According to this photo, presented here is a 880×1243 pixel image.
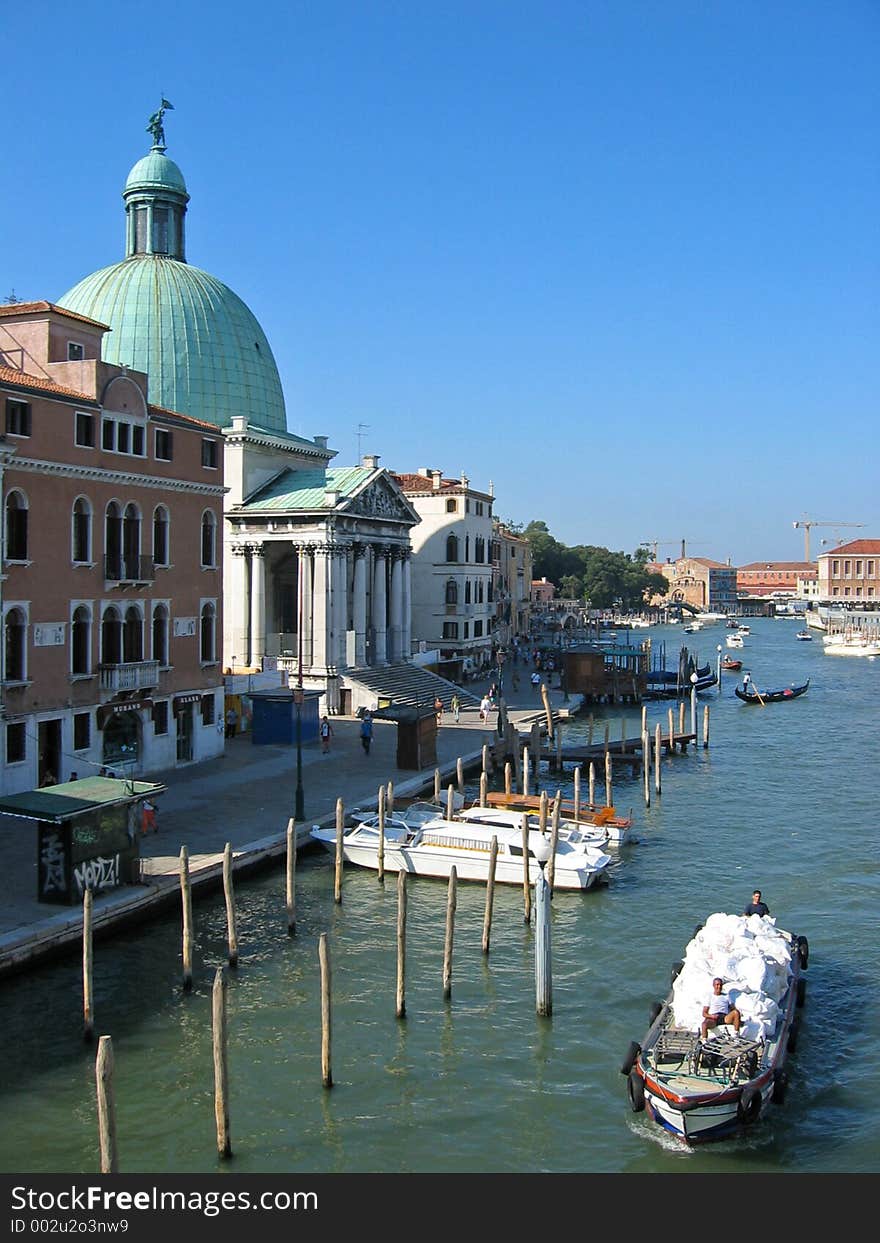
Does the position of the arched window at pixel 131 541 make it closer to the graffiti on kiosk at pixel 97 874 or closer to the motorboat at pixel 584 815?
the graffiti on kiosk at pixel 97 874

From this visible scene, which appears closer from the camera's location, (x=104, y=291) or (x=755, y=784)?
(x=755, y=784)

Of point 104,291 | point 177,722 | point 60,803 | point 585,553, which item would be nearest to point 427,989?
point 60,803

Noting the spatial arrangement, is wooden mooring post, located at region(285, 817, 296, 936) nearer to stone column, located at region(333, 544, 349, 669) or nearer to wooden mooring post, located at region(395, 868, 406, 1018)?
wooden mooring post, located at region(395, 868, 406, 1018)

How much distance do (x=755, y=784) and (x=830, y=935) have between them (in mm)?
15720

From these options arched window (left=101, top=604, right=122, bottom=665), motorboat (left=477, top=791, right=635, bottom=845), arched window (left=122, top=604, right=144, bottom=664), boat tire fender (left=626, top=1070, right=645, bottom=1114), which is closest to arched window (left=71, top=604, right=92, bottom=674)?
arched window (left=101, top=604, right=122, bottom=665)

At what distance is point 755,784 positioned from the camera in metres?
36.7

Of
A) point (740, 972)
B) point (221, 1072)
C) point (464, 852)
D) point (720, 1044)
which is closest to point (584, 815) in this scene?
point (464, 852)

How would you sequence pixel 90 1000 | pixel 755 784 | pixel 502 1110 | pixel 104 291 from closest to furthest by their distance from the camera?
1. pixel 502 1110
2. pixel 90 1000
3. pixel 755 784
4. pixel 104 291

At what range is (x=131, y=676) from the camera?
28.5 m

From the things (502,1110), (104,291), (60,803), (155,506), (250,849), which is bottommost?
(502,1110)

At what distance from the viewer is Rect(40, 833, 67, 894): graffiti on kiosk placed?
62.8 ft

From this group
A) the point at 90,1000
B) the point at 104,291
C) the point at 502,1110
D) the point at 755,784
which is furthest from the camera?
the point at 104,291

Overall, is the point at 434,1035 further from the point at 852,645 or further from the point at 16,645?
the point at 852,645

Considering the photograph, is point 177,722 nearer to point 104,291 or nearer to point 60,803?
point 60,803
